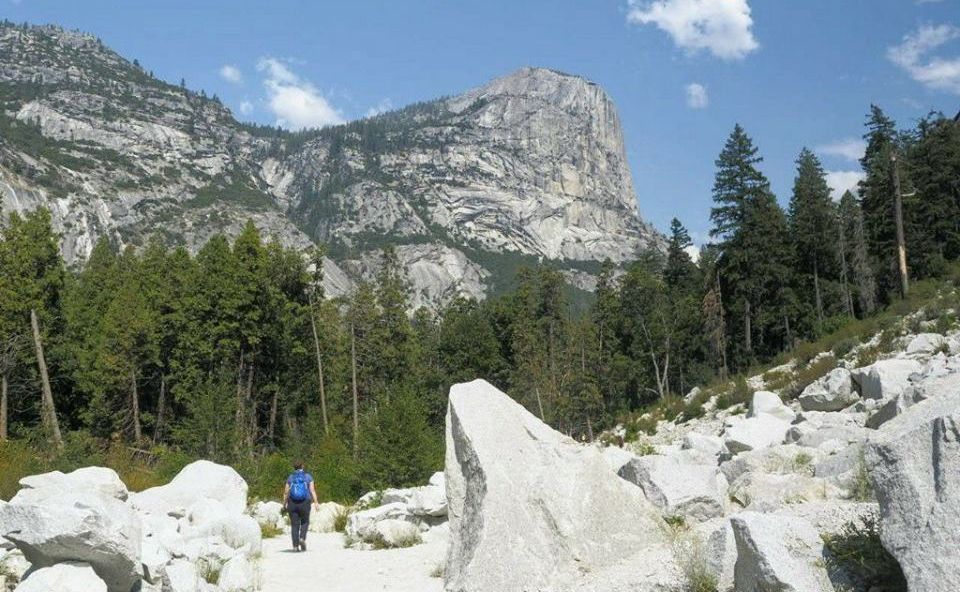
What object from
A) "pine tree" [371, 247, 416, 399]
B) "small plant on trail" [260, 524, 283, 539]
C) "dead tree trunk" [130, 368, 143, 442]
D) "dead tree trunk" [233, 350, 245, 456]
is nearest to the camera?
"small plant on trail" [260, 524, 283, 539]

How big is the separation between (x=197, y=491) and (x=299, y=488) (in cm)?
438

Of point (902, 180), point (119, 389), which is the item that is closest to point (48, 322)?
point (119, 389)

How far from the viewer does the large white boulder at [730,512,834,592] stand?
452cm

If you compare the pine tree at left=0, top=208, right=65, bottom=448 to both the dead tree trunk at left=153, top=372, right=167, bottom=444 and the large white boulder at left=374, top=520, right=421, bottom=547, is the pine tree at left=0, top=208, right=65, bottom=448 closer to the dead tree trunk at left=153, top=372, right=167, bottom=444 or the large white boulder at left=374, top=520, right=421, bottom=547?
the dead tree trunk at left=153, top=372, right=167, bottom=444

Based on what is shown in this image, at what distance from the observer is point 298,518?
1233 cm

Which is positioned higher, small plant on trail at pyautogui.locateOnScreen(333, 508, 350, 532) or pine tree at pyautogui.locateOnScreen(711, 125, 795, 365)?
pine tree at pyautogui.locateOnScreen(711, 125, 795, 365)

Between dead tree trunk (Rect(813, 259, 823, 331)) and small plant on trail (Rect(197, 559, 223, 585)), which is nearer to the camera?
small plant on trail (Rect(197, 559, 223, 585))

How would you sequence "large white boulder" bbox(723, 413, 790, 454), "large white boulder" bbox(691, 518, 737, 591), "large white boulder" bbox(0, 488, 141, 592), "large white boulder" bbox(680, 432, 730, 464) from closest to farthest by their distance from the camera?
"large white boulder" bbox(691, 518, 737, 591)
"large white boulder" bbox(0, 488, 141, 592)
"large white boulder" bbox(680, 432, 730, 464)
"large white boulder" bbox(723, 413, 790, 454)

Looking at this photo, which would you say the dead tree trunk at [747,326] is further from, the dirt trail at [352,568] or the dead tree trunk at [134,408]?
the dead tree trunk at [134,408]

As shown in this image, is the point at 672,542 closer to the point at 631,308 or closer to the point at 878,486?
the point at 878,486

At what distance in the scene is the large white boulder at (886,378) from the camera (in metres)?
13.8

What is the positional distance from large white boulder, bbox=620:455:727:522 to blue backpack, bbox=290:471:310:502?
6.22m

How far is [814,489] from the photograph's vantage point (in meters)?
6.87

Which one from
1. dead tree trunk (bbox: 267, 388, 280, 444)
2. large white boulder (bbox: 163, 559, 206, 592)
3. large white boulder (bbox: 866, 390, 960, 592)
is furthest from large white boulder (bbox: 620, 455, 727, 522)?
dead tree trunk (bbox: 267, 388, 280, 444)
